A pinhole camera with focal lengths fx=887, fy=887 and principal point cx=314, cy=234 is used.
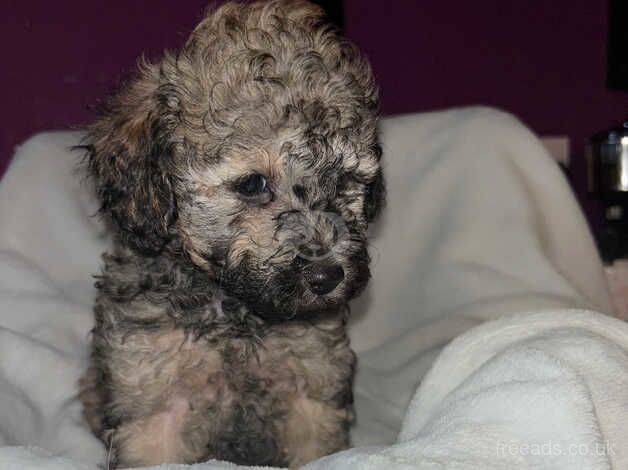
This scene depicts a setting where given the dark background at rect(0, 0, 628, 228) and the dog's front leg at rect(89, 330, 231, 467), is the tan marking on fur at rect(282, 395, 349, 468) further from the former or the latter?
the dark background at rect(0, 0, 628, 228)

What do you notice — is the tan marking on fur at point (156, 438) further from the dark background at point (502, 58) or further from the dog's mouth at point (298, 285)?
the dark background at point (502, 58)

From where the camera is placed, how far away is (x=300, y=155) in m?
2.20

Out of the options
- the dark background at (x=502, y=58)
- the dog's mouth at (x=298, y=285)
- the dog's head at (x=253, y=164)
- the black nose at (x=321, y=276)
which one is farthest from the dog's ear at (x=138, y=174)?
the dark background at (x=502, y=58)

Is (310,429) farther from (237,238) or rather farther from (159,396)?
(237,238)

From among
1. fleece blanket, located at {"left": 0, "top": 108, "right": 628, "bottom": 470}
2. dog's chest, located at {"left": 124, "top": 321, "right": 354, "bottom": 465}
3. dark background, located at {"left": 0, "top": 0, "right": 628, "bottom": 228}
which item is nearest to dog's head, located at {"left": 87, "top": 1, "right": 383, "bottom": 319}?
dog's chest, located at {"left": 124, "top": 321, "right": 354, "bottom": 465}

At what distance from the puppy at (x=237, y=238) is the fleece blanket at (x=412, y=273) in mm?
396

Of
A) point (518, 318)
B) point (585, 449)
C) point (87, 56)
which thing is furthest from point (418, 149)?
point (585, 449)

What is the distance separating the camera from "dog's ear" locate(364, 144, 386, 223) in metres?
2.61

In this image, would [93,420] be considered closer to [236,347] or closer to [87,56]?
[236,347]

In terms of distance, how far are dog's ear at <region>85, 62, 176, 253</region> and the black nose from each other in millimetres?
422

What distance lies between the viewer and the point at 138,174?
2.33m

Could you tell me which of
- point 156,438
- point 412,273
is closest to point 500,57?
point 412,273

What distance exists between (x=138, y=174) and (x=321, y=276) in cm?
58

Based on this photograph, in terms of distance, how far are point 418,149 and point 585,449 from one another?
183 cm
